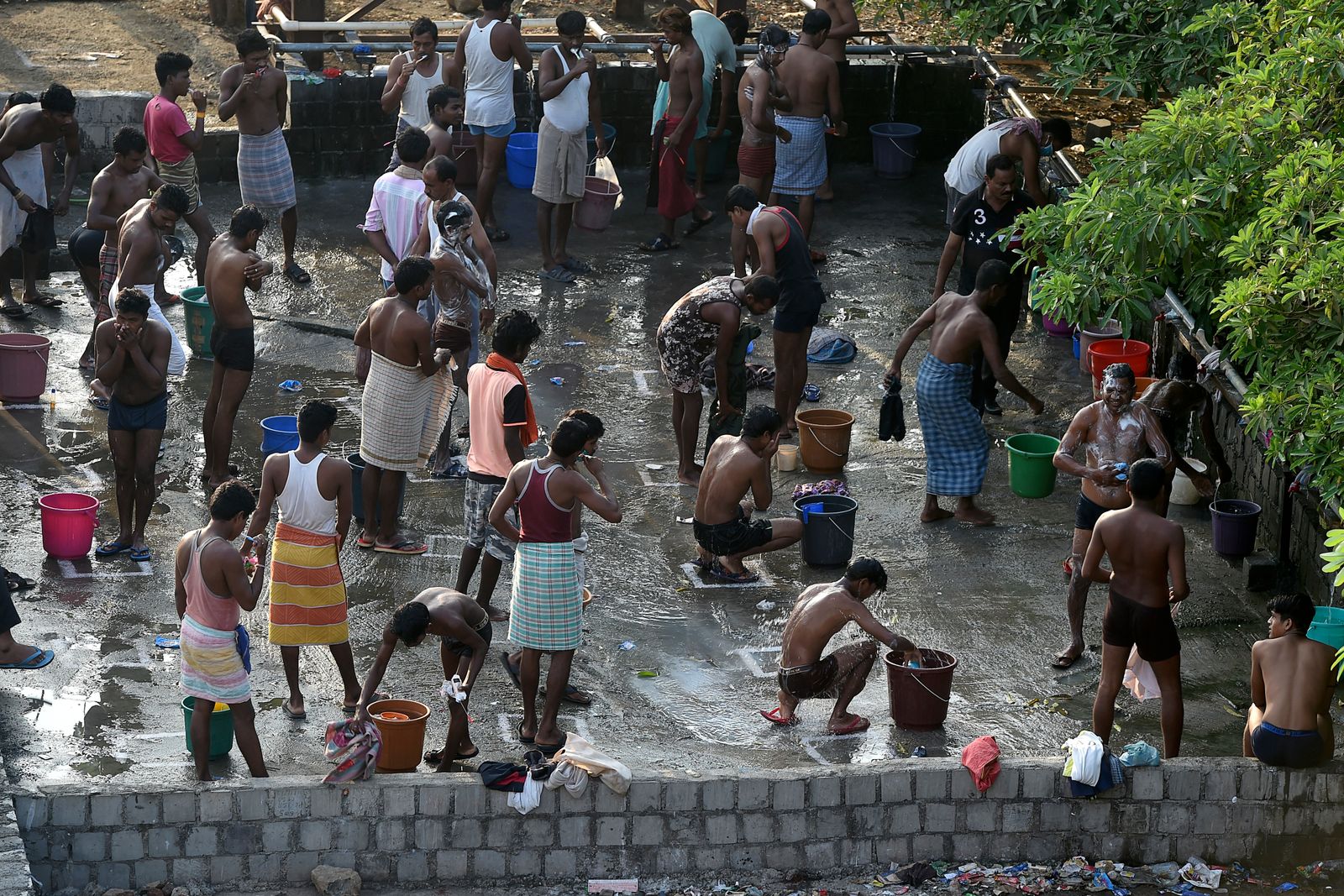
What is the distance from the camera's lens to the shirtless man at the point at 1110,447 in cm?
944

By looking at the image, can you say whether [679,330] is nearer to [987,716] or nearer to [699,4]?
[987,716]

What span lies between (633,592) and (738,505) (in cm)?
76

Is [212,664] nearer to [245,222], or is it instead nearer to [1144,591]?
[245,222]

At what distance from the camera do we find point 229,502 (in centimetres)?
760

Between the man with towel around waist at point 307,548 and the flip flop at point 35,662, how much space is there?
1238 millimetres

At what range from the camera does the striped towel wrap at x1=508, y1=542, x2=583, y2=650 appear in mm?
8266

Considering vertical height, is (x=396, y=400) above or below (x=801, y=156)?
below

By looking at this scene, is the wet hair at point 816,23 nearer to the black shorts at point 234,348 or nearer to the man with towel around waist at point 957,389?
the man with towel around waist at point 957,389

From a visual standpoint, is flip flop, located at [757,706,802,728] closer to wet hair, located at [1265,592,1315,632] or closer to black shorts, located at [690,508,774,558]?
black shorts, located at [690,508,774,558]

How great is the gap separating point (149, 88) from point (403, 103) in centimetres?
586

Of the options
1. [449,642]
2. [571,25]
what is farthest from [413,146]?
[449,642]

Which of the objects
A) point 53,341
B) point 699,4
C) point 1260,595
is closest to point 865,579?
point 1260,595

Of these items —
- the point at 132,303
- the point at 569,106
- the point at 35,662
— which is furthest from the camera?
the point at 569,106

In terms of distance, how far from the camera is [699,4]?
2286 cm
